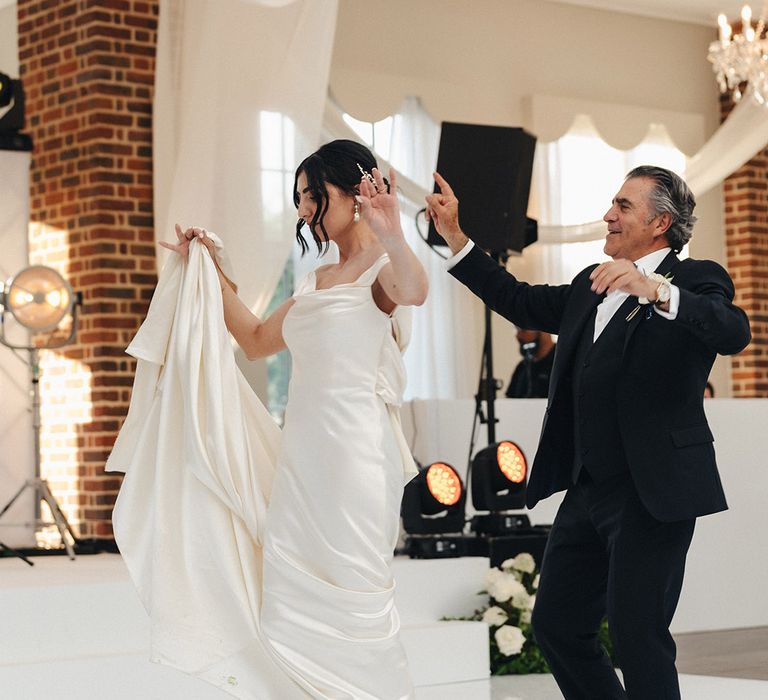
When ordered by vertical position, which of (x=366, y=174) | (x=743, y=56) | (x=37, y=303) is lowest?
(x=37, y=303)

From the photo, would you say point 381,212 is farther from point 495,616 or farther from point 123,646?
point 495,616

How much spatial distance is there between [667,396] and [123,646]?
8.09ft

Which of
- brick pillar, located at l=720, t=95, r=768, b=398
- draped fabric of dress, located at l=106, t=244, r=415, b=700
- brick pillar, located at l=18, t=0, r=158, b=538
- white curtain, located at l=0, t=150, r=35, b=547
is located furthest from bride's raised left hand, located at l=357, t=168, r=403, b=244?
brick pillar, located at l=720, t=95, r=768, b=398

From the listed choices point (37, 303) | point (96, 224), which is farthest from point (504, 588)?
point (96, 224)

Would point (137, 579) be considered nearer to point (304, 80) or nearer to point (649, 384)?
point (649, 384)

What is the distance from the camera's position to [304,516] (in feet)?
10.4

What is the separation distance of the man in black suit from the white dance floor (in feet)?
5.94

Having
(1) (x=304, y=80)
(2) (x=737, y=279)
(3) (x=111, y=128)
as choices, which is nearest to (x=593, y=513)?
(1) (x=304, y=80)

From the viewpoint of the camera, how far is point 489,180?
6309 millimetres

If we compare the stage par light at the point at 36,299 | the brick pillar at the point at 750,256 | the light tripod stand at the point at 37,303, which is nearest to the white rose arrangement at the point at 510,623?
the light tripod stand at the point at 37,303

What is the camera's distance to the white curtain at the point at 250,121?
19.6ft

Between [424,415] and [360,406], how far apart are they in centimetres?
366

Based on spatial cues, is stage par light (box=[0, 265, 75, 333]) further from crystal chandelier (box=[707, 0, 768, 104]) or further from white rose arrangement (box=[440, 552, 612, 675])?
crystal chandelier (box=[707, 0, 768, 104])

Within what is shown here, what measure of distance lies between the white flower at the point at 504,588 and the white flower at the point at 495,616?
0.19ft
